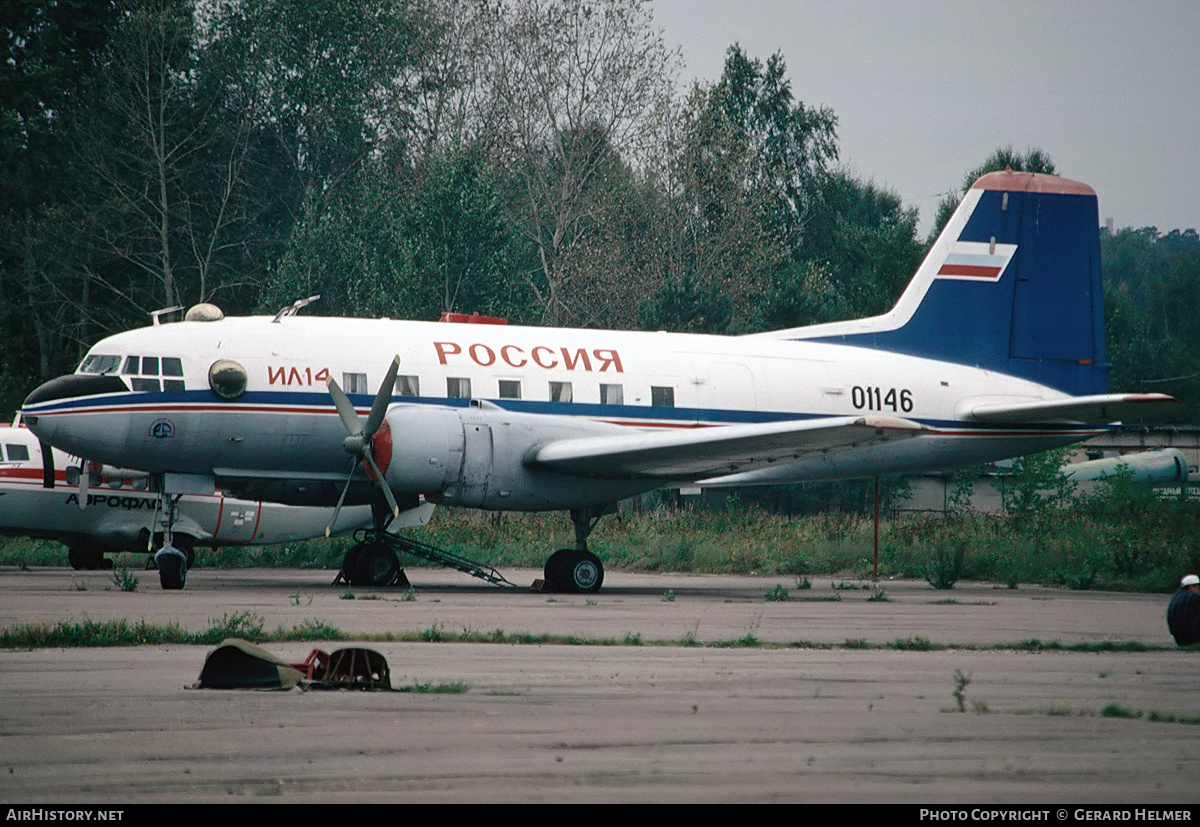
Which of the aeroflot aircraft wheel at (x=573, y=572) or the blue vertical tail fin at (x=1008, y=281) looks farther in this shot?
the blue vertical tail fin at (x=1008, y=281)

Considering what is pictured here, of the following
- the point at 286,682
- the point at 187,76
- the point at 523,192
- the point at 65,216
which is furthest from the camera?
the point at 523,192

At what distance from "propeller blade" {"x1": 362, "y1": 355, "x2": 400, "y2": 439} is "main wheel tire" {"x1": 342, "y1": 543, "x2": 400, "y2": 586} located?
238 cm

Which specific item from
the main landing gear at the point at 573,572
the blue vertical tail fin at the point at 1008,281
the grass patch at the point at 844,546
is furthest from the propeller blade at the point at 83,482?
the blue vertical tail fin at the point at 1008,281

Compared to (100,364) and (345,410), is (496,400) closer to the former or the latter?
(345,410)

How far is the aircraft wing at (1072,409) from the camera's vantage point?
22.2 meters

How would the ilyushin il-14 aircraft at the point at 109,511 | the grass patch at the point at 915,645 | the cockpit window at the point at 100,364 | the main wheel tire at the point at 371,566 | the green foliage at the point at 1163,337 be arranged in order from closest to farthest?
the grass patch at the point at 915,645 < the cockpit window at the point at 100,364 < the main wheel tire at the point at 371,566 < the ilyushin il-14 aircraft at the point at 109,511 < the green foliage at the point at 1163,337

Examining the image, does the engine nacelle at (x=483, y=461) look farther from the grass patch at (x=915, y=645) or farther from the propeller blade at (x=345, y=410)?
the grass patch at (x=915, y=645)

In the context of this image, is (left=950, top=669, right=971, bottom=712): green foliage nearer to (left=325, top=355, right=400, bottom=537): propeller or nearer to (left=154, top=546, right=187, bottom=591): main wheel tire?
(left=325, top=355, right=400, bottom=537): propeller

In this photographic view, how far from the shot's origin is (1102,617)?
55.5ft

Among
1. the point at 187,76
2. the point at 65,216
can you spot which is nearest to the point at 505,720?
the point at 65,216

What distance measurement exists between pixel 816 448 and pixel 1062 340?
26.9 ft

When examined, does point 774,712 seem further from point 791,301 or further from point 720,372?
point 791,301

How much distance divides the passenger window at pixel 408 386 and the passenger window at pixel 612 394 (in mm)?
3279

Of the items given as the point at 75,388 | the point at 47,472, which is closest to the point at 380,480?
the point at 75,388
